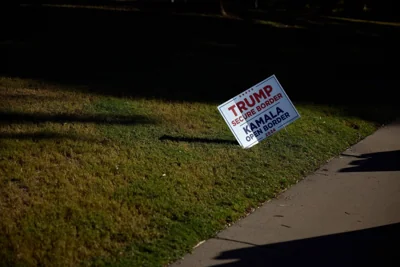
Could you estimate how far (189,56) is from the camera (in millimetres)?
12969

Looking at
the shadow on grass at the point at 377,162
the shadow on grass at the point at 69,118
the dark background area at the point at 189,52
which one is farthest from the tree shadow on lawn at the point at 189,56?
the shadow on grass at the point at 377,162

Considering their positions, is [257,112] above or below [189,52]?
above

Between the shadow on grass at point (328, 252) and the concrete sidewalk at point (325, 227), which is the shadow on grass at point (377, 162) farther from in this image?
the shadow on grass at point (328, 252)

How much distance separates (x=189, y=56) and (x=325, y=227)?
7.64m

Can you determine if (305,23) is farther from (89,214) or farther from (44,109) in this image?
(89,214)

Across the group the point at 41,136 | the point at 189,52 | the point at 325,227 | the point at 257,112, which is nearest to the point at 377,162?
the point at 257,112

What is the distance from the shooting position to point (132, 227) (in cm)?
570

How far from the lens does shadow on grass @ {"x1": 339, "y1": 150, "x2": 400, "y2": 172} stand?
789 cm

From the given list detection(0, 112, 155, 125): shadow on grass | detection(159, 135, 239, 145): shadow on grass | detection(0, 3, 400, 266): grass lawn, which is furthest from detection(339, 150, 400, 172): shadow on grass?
detection(0, 112, 155, 125): shadow on grass

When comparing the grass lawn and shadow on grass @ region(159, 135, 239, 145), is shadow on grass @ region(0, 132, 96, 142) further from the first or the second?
shadow on grass @ region(159, 135, 239, 145)

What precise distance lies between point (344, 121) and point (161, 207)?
4.96 meters

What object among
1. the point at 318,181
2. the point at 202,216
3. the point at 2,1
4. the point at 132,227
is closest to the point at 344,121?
the point at 318,181

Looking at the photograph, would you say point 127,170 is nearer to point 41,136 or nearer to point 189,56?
point 41,136

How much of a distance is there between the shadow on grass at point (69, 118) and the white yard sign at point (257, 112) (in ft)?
4.80
